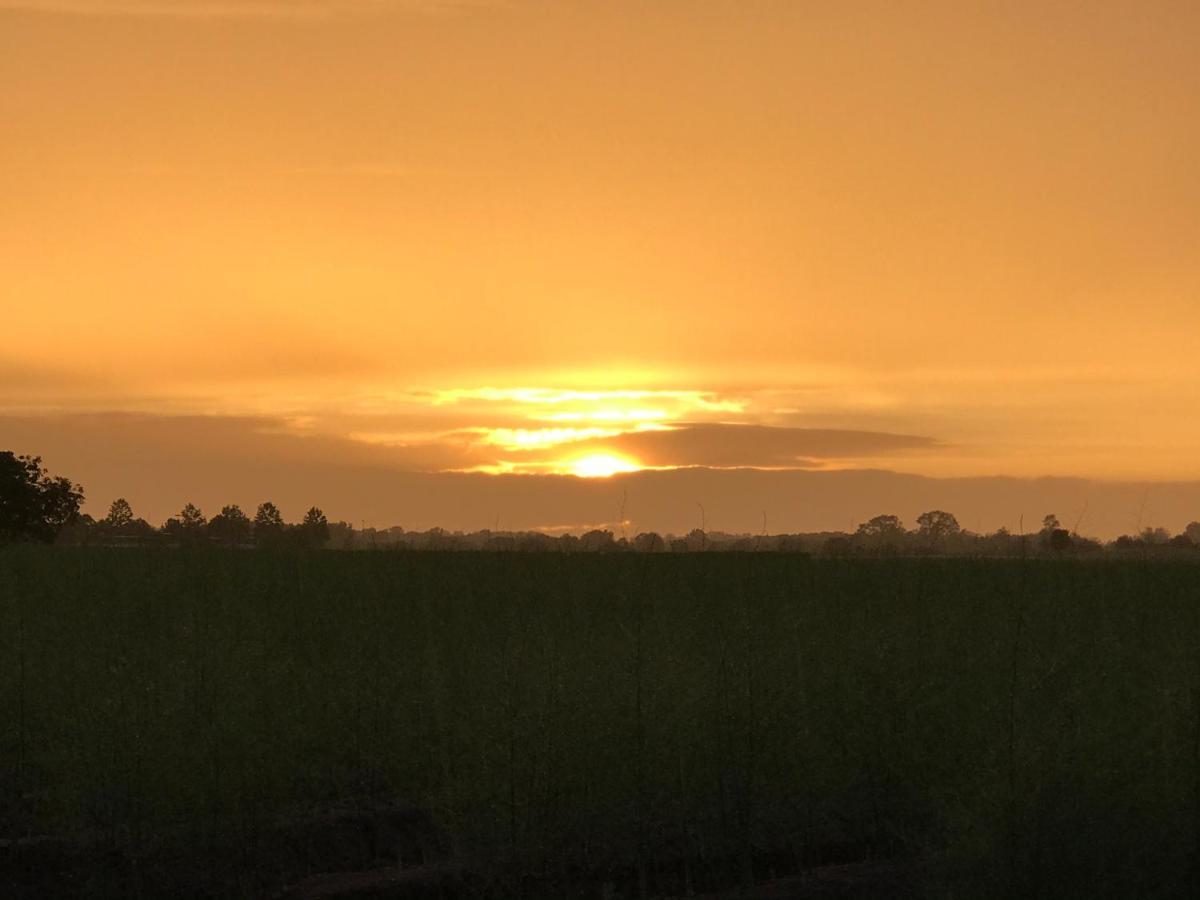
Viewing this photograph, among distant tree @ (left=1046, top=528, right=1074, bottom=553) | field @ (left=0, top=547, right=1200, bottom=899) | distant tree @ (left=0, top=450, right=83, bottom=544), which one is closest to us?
field @ (left=0, top=547, right=1200, bottom=899)

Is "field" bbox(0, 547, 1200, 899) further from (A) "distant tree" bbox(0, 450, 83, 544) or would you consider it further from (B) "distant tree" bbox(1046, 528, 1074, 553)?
(A) "distant tree" bbox(0, 450, 83, 544)

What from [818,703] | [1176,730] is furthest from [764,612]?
[1176,730]

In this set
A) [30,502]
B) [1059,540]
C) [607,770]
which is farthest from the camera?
[30,502]

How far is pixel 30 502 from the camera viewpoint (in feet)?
129

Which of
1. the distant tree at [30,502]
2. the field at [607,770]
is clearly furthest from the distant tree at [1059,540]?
the distant tree at [30,502]

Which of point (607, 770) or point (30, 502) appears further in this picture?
point (30, 502)

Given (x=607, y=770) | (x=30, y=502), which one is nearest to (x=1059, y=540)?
(x=607, y=770)

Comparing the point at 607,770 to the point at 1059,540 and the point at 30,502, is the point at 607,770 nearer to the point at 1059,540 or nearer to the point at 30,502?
the point at 1059,540

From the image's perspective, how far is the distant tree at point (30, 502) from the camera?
3894 cm

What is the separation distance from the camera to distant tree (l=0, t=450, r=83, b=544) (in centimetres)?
3894

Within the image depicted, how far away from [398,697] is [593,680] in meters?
1.89

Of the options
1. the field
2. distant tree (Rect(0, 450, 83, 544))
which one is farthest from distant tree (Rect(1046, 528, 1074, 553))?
distant tree (Rect(0, 450, 83, 544))

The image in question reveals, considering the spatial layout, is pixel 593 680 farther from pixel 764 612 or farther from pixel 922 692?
pixel 764 612

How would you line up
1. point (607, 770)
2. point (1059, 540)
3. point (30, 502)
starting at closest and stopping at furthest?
point (607, 770)
point (1059, 540)
point (30, 502)
